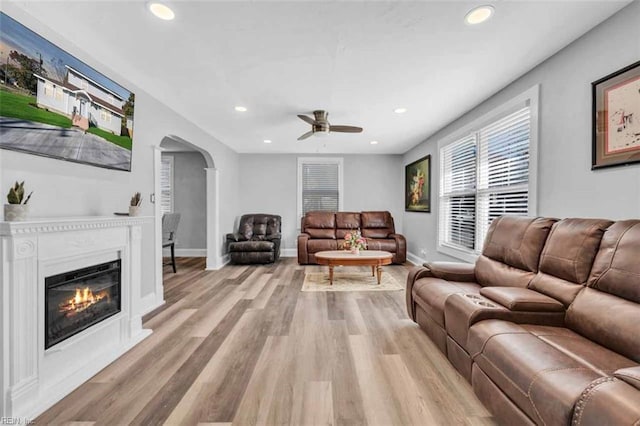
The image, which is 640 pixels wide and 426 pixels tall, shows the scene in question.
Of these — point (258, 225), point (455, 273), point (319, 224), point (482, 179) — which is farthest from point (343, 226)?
point (455, 273)

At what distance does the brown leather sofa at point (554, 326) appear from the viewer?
1.04m

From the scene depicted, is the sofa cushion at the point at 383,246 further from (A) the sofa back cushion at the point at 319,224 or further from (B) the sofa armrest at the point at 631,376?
(B) the sofa armrest at the point at 631,376

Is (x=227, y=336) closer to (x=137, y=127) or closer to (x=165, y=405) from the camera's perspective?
(x=165, y=405)

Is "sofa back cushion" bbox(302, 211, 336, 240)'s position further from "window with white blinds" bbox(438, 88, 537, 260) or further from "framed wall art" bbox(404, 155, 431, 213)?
"window with white blinds" bbox(438, 88, 537, 260)

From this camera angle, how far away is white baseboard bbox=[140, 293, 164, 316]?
3.02 m

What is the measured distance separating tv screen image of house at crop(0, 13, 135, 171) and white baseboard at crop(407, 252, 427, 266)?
505cm

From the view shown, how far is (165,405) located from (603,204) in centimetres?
320

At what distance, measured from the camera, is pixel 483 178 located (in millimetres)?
3471

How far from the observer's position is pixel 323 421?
1494 mm

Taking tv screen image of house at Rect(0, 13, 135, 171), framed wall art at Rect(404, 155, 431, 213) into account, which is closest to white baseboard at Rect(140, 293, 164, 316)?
tv screen image of house at Rect(0, 13, 135, 171)

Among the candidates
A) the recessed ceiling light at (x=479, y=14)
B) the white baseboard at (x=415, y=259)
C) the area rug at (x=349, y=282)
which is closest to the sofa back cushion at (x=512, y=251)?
the recessed ceiling light at (x=479, y=14)

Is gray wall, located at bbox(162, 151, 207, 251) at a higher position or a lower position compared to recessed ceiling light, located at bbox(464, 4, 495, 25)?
lower

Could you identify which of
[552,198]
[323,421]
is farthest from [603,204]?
[323,421]

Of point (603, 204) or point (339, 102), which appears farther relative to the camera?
point (339, 102)
